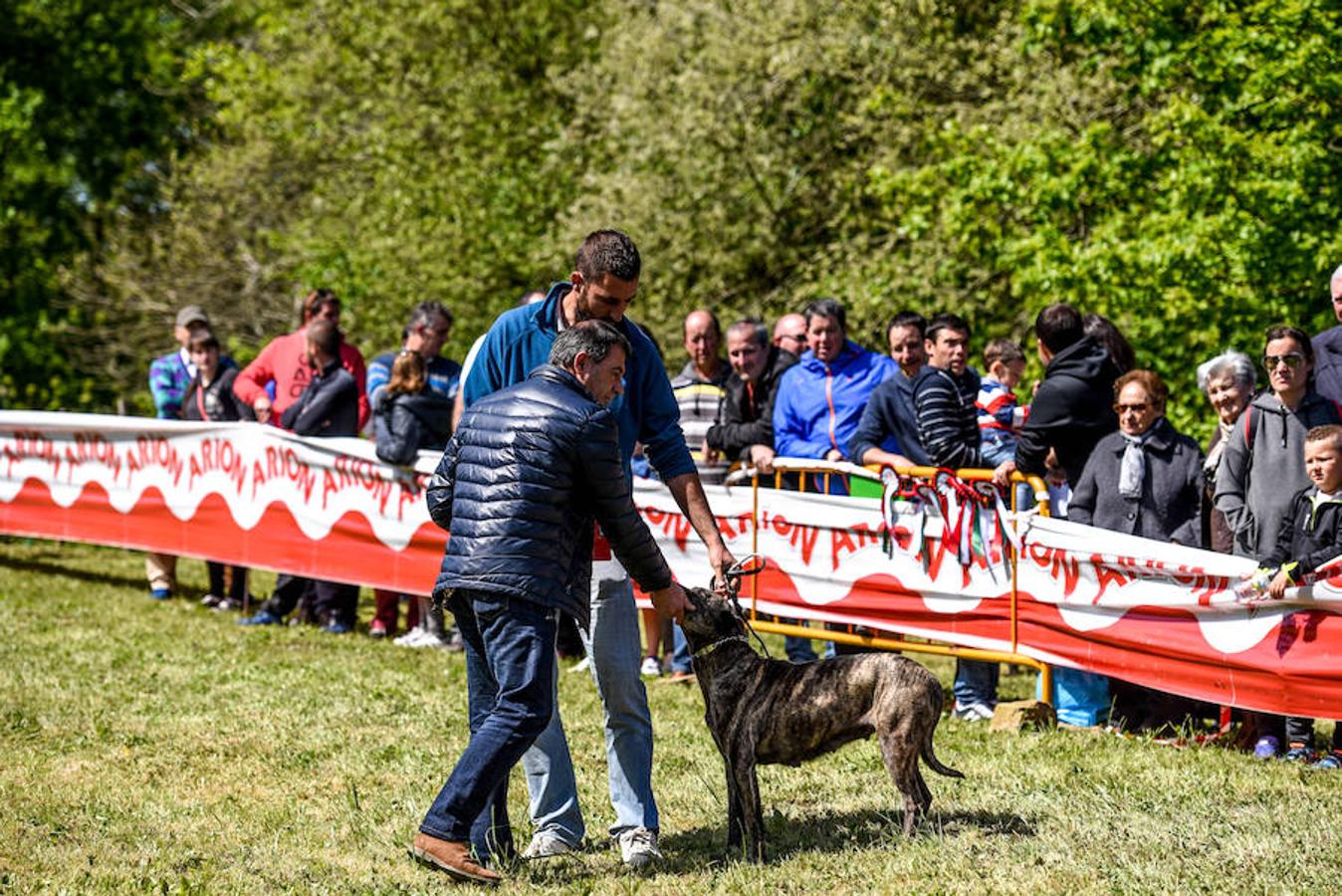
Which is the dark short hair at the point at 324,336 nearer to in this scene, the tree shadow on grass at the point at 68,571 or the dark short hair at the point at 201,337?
the dark short hair at the point at 201,337

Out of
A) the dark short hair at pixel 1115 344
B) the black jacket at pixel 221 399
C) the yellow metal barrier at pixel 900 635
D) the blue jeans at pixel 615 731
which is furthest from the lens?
the black jacket at pixel 221 399

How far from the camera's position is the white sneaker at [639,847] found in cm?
622

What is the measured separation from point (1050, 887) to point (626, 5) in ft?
75.2

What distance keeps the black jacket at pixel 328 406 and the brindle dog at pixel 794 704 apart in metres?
7.38

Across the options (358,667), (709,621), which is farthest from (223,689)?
(709,621)

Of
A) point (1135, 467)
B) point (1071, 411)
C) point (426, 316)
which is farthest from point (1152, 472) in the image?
point (426, 316)

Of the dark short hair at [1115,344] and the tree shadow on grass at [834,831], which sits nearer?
the tree shadow on grass at [834,831]

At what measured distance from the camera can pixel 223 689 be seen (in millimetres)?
10320

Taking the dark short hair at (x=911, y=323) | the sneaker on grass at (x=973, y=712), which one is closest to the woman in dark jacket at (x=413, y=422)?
the dark short hair at (x=911, y=323)

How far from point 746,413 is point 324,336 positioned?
3712mm

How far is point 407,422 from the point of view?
12.4 meters

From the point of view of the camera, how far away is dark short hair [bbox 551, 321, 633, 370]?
586 centimetres

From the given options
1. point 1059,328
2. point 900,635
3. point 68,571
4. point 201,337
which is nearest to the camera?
point 1059,328

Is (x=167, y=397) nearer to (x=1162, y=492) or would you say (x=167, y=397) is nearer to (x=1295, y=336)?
(x=1162, y=492)
